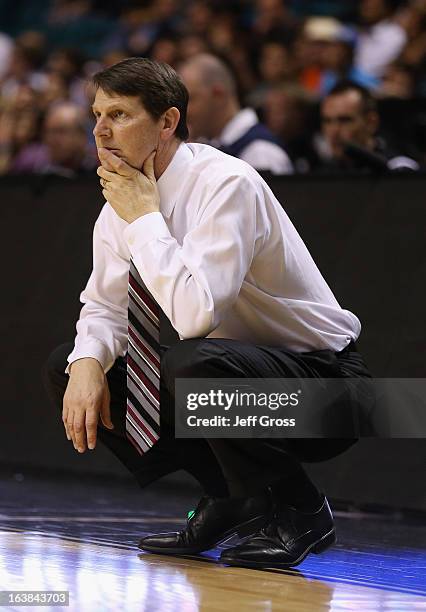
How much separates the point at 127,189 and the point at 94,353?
0.41 meters

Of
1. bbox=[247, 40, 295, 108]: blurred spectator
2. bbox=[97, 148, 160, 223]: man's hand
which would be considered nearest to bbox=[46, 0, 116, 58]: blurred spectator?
bbox=[247, 40, 295, 108]: blurred spectator

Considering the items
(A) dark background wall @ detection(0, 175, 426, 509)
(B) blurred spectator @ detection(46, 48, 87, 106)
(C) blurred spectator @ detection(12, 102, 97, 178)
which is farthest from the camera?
(B) blurred spectator @ detection(46, 48, 87, 106)

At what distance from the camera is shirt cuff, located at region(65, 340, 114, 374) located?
295 cm

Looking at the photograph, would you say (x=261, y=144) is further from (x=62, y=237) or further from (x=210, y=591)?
(x=210, y=591)

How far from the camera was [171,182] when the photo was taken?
9.72ft

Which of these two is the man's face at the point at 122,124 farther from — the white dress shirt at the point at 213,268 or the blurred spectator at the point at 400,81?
the blurred spectator at the point at 400,81

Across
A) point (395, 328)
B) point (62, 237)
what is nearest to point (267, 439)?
point (395, 328)

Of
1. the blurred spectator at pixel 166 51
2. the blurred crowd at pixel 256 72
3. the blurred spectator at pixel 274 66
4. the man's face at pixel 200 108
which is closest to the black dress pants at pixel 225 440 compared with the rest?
the blurred crowd at pixel 256 72

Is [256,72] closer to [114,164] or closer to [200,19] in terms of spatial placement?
[200,19]

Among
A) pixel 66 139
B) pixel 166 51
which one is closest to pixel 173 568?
pixel 66 139

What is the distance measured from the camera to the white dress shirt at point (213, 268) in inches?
108

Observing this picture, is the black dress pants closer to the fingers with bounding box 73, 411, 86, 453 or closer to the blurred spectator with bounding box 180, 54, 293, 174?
the fingers with bounding box 73, 411, 86, 453

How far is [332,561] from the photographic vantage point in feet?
9.67

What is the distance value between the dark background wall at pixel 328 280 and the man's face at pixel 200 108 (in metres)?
0.84
